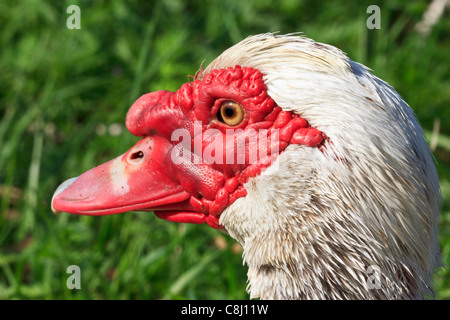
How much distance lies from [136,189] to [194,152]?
25cm

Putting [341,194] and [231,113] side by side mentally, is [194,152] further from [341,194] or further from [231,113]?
[341,194]

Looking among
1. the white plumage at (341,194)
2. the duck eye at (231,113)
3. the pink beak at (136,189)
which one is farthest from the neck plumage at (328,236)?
the pink beak at (136,189)

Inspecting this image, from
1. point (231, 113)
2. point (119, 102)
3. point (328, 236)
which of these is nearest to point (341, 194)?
point (328, 236)

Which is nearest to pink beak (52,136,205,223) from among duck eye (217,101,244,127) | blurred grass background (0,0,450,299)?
duck eye (217,101,244,127)

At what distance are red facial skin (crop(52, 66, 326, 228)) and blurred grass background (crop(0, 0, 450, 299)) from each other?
0.57m

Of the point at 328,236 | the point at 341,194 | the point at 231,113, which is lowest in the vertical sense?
the point at 328,236

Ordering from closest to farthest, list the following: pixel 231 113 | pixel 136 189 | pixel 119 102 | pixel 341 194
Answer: pixel 341 194 → pixel 231 113 → pixel 136 189 → pixel 119 102

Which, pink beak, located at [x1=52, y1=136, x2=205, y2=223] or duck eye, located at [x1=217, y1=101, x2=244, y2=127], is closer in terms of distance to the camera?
duck eye, located at [x1=217, y1=101, x2=244, y2=127]

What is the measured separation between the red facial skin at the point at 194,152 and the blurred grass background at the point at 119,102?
0.57 metres

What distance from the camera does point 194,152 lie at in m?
1.91

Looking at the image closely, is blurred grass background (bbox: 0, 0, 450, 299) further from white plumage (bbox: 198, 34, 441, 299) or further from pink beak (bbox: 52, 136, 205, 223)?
white plumage (bbox: 198, 34, 441, 299)

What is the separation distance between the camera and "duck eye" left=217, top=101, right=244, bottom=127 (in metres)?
1.81

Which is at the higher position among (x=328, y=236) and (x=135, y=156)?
(x=135, y=156)

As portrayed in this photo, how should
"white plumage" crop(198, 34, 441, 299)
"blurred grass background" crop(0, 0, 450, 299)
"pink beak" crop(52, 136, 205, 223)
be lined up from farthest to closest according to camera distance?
"blurred grass background" crop(0, 0, 450, 299) → "pink beak" crop(52, 136, 205, 223) → "white plumage" crop(198, 34, 441, 299)
